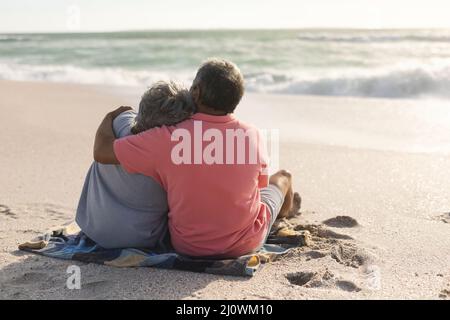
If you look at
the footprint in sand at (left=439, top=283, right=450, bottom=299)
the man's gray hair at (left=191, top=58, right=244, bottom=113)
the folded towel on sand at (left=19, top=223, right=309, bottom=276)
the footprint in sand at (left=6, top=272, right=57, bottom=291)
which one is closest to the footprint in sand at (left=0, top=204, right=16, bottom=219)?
the folded towel on sand at (left=19, top=223, right=309, bottom=276)

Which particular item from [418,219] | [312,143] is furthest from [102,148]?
[312,143]

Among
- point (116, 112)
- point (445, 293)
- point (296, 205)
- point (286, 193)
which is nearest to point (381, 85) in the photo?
point (296, 205)

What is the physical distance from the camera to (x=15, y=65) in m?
19.2

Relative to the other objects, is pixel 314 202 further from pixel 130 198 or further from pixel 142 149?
pixel 142 149

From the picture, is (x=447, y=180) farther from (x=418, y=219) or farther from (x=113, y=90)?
(x=113, y=90)

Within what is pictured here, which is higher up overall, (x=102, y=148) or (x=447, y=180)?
(x=102, y=148)

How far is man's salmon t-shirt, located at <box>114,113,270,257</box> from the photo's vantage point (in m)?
3.29

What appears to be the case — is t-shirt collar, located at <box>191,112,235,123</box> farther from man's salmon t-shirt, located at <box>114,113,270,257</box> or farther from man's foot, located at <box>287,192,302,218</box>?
man's foot, located at <box>287,192,302,218</box>

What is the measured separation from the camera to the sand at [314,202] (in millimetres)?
3266

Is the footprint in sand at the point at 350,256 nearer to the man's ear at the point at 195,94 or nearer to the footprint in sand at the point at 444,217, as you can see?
the footprint in sand at the point at 444,217

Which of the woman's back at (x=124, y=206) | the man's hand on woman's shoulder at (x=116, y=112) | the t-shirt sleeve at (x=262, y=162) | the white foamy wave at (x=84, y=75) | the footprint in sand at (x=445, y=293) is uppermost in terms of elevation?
the man's hand on woman's shoulder at (x=116, y=112)

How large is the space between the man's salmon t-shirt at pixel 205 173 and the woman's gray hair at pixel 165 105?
0.04 m

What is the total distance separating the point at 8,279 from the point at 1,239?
0.76 meters

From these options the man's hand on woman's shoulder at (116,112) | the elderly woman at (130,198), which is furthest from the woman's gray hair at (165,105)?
the man's hand on woman's shoulder at (116,112)
